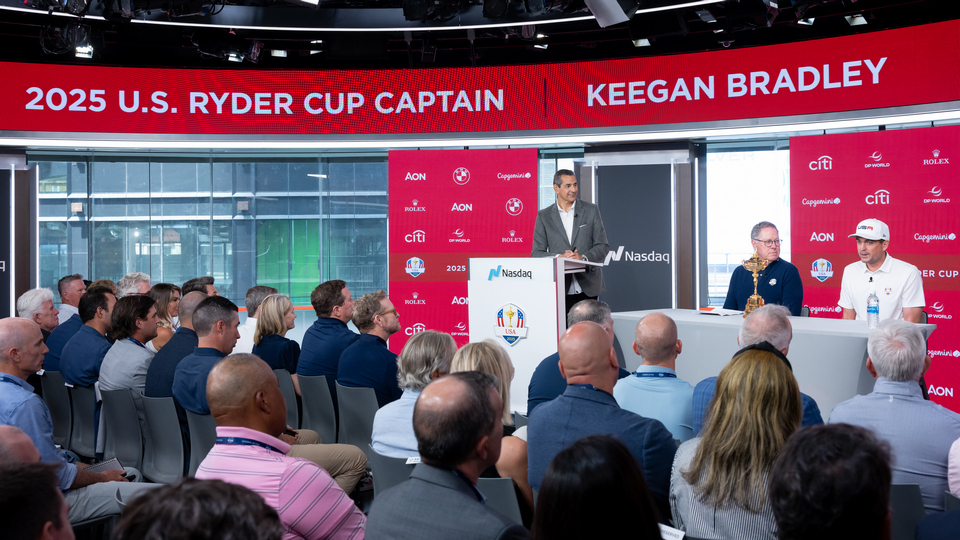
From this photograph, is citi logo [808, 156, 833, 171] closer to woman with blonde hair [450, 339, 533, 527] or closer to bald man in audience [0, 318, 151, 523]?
woman with blonde hair [450, 339, 533, 527]

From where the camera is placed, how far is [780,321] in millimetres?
3406

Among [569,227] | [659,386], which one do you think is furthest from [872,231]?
[659,386]

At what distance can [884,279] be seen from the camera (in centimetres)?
538

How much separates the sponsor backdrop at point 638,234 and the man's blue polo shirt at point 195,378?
16.2 ft

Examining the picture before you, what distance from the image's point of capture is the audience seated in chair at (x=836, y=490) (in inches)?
48.3

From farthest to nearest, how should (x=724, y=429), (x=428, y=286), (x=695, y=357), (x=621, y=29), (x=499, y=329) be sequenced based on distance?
1. (x=621, y=29)
2. (x=428, y=286)
3. (x=499, y=329)
4. (x=695, y=357)
5. (x=724, y=429)

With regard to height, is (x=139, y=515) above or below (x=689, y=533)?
above

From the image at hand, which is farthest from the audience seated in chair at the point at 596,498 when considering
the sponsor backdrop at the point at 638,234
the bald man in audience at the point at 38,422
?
the sponsor backdrop at the point at 638,234

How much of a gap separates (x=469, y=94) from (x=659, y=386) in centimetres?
571

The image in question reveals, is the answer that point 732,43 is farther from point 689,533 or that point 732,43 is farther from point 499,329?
point 689,533

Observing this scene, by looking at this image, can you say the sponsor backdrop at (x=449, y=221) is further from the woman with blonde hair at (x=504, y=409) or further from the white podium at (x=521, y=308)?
the woman with blonde hair at (x=504, y=409)

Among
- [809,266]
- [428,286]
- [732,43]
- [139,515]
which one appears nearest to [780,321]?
[139,515]

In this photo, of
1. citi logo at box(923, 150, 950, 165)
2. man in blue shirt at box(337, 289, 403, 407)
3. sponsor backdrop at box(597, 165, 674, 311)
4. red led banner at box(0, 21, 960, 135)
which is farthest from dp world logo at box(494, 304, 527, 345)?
citi logo at box(923, 150, 950, 165)

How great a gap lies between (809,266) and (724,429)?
18.0ft
